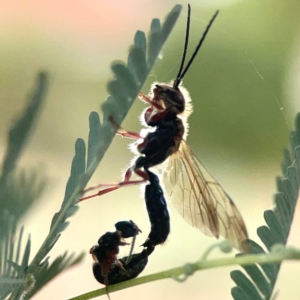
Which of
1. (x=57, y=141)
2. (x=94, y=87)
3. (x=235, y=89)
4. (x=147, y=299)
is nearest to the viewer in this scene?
(x=147, y=299)

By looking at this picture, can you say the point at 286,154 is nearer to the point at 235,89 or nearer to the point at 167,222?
the point at 167,222

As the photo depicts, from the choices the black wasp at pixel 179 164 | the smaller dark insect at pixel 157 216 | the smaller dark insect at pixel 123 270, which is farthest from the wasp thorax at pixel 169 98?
the smaller dark insect at pixel 123 270

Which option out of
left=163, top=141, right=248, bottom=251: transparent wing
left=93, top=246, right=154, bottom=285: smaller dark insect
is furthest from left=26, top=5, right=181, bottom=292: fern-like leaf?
left=163, top=141, right=248, bottom=251: transparent wing

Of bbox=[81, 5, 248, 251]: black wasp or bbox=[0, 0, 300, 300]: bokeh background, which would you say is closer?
bbox=[81, 5, 248, 251]: black wasp

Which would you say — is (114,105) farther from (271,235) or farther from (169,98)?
(169,98)

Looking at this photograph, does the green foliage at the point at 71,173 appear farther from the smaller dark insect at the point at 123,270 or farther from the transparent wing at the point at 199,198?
the transparent wing at the point at 199,198

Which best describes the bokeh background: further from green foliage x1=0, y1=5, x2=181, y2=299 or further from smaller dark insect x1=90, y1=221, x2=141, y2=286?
green foliage x1=0, y1=5, x2=181, y2=299

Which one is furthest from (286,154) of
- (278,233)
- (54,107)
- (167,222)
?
(54,107)
